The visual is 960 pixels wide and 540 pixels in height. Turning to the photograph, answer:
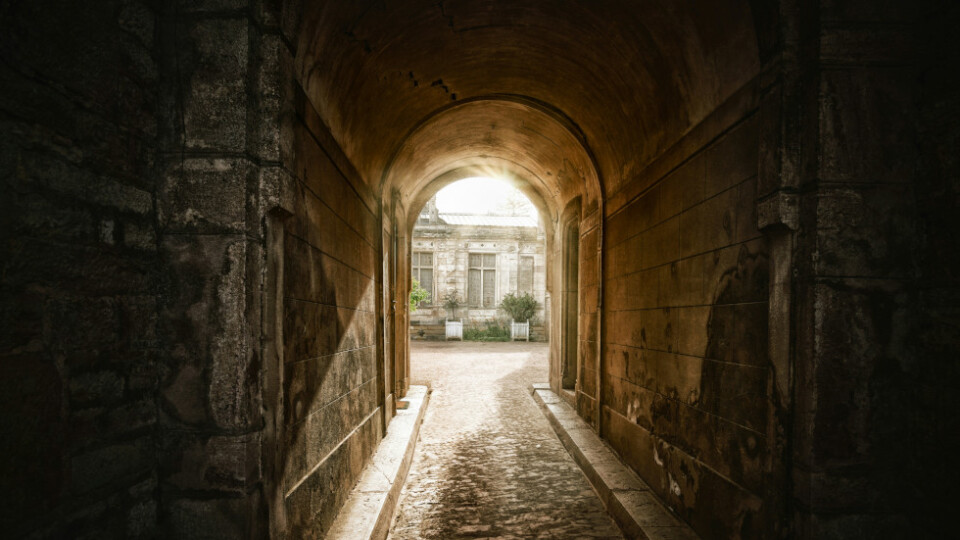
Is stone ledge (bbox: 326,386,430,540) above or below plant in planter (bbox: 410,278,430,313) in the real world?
below

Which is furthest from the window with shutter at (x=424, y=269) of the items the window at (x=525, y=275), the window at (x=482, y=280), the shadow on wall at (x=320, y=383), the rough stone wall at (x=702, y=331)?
the rough stone wall at (x=702, y=331)

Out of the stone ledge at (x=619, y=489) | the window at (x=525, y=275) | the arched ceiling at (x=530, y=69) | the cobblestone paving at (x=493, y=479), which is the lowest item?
the cobblestone paving at (x=493, y=479)

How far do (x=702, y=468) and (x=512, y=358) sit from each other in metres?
11.4

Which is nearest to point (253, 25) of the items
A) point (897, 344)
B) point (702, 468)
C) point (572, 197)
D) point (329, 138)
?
point (329, 138)

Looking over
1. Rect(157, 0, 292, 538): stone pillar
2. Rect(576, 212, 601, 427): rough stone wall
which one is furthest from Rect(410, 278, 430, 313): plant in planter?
Rect(157, 0, 292, 538): stone pillar

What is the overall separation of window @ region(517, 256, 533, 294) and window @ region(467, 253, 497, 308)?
4.01 feet

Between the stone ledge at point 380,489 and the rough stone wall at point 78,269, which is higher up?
the rough stone wall at point 78,269

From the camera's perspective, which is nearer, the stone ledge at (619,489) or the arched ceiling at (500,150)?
the stone ledge at (619,489)

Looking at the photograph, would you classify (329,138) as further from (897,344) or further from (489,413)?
(489,413)

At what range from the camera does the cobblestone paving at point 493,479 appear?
12.6 ft

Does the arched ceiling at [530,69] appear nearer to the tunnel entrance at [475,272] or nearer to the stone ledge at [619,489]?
the stone ledge at [619,489]

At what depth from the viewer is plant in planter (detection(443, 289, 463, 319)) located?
21.3 m

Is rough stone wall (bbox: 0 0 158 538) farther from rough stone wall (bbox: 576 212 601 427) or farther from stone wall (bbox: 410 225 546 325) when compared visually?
stone wall (bbox: 410 225 546 325)

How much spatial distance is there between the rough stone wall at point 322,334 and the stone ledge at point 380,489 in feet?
0.35
